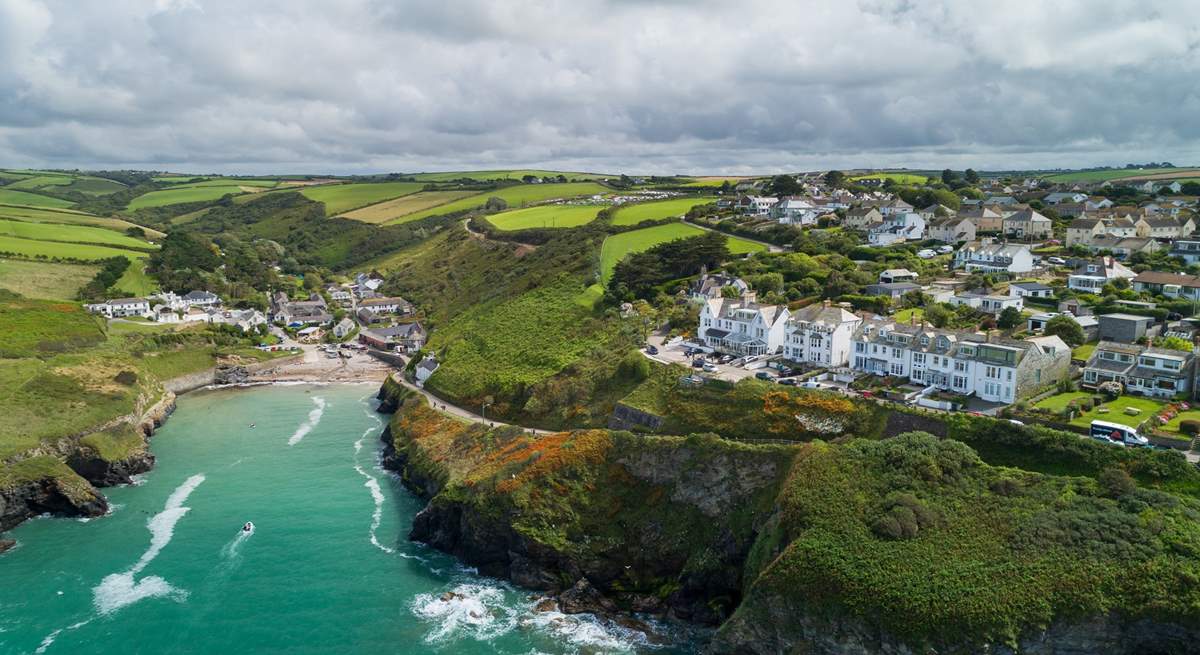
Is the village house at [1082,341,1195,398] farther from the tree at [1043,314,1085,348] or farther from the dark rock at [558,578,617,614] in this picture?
the dark rock at [558,578,617,614]

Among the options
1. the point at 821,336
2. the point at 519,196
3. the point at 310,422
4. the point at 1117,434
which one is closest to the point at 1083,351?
the point at 1117,434

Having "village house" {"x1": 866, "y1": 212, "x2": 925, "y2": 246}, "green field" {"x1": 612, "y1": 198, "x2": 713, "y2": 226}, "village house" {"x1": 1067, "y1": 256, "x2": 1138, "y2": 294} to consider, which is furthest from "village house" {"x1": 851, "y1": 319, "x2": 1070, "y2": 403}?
"green field" {"x1": 612, "y1": 198, "x2": 713, "y2": 226}

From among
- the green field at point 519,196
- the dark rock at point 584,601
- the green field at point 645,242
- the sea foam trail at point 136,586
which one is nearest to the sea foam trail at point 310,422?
the sea foam trail at point 136,586

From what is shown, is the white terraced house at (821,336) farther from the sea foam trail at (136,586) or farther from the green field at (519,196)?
the green field at (519,196)

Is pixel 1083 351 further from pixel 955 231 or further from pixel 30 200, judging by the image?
pixel 30 200

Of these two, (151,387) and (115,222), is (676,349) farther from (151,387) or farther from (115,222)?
(115,222)
